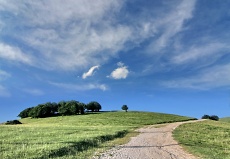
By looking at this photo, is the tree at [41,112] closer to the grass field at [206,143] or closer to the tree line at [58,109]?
the tree line at [58,109]

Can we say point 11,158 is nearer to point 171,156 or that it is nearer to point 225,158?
point 171,156

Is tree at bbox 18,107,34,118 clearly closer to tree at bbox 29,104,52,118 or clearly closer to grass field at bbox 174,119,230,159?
tree at bbox 29,104,52,118

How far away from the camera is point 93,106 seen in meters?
168

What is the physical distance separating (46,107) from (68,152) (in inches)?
5307

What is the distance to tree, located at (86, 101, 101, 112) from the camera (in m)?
167

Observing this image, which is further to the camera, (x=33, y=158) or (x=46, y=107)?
(x=46, y=107)

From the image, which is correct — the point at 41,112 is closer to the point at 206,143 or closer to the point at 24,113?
the point at 24,113

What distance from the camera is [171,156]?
22.6 metres

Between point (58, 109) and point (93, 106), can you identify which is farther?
point (93, 106)

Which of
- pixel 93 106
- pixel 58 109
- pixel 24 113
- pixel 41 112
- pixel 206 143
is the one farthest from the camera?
pixel 24 113

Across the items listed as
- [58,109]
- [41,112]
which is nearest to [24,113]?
[41,112]

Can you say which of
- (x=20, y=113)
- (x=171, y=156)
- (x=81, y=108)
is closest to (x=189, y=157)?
(x=171, y=156)

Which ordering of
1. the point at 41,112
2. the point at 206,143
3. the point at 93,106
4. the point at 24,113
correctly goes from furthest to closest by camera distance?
the point at 24,113 < the point at 93,106 < the point at 41,112 < the point at 206,143

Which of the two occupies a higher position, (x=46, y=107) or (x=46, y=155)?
(x=46, y=107)
